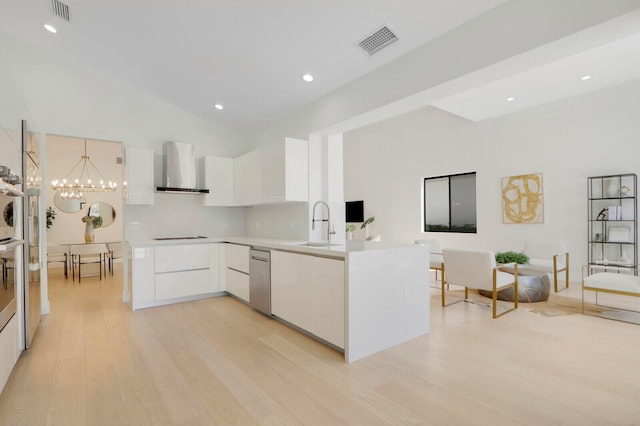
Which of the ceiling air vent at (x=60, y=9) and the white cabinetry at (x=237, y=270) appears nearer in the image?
the ceiling air vent at (x=60, y=9)

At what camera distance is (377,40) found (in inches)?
113

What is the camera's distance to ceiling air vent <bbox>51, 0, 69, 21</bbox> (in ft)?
10.6

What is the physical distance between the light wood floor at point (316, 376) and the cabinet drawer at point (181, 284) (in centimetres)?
68

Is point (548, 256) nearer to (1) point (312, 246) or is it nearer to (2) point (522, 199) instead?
(2) point (522, 199)

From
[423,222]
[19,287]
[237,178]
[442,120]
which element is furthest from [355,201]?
[19,287]

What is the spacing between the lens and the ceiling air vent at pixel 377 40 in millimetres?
2771

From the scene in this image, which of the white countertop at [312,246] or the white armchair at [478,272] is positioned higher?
the white countertop at [312,246]

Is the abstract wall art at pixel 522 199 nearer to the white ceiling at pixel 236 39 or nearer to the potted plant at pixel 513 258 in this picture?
the potted plant at pixel 513 258

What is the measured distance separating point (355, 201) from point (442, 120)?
10.4ft

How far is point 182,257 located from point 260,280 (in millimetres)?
1317

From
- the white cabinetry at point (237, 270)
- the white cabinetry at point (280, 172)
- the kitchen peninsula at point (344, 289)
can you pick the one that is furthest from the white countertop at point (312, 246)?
the white cabinetry at point (280, 172)

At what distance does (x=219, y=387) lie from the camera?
225 cm

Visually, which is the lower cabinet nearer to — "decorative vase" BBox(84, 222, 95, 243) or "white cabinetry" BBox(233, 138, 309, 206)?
"white cabinetry" BBox(233, 138, 309, 206)

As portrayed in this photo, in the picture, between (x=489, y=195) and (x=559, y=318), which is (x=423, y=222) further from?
(x=559, y=318)
